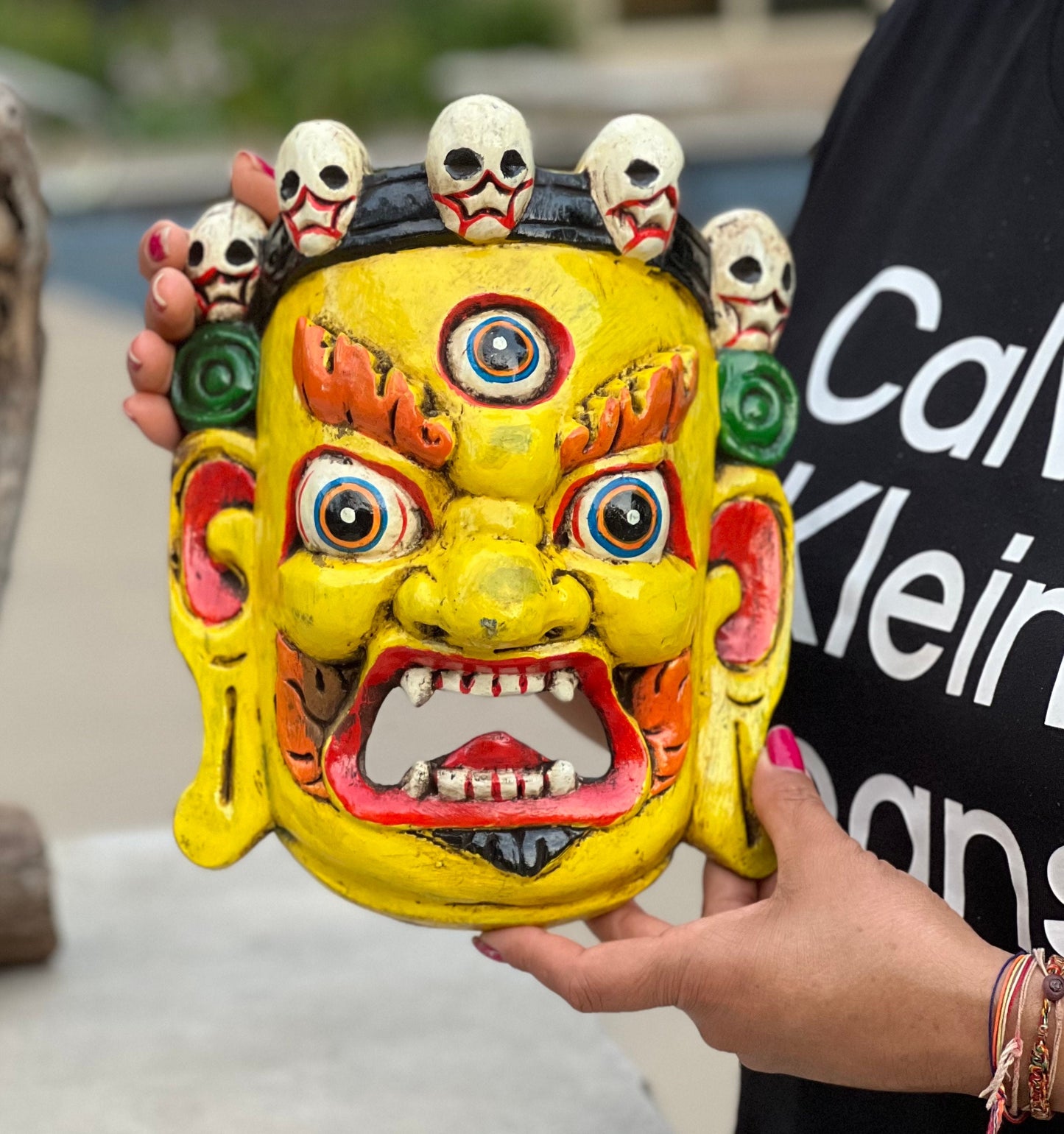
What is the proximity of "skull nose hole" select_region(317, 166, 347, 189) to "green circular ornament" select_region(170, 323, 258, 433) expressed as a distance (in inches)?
6.8

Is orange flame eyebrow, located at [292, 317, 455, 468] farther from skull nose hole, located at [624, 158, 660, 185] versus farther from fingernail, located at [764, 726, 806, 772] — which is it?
fingernail, located at [764, 726, 806, 772]

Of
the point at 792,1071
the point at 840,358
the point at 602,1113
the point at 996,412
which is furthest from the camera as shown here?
the point at 602,1113

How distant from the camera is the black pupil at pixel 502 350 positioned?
1.25 m

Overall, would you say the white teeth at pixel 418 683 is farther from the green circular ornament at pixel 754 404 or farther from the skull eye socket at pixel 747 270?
the skull eye socket at pixel 747 270

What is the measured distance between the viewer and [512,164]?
48.4 inches

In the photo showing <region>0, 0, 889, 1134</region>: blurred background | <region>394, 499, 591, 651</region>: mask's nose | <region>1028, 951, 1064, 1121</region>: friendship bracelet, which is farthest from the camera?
<region>0, 0, 889, 1134</region>: blurred background

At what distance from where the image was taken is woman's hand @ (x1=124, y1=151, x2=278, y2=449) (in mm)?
1348

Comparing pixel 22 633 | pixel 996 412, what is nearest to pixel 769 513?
pixel 996 412

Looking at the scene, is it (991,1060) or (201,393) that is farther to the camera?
(201,393)

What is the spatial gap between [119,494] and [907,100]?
5.04 meters

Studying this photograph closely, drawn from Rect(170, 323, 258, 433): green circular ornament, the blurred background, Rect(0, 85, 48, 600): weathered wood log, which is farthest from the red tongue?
Rect(0, 85, 48, 600): weathered wood log

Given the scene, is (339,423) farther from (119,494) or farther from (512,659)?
(119,494)

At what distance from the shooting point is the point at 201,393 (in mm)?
1389

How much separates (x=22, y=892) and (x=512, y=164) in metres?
1.78
